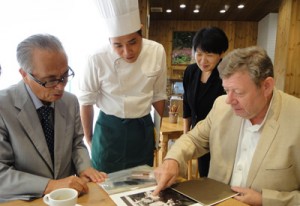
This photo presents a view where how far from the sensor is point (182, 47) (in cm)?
862

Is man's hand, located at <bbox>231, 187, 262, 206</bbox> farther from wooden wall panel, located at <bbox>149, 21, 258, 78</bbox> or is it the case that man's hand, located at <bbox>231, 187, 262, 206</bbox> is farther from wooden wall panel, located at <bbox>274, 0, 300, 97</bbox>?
wooden wall panel, located at <bbox>149, 21, 258, 78</bbox>

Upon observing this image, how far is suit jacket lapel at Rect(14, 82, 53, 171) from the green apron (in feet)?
1.76

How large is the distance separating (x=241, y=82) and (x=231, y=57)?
12 cm

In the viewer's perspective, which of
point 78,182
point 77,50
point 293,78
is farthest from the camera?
point 293,78

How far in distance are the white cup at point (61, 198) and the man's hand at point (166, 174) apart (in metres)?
0.34

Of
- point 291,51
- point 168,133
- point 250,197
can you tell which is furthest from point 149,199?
point 291,51

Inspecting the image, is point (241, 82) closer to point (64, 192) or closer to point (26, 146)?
point (64, 192)

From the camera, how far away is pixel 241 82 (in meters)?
1.15

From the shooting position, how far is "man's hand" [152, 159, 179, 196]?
3.56ft

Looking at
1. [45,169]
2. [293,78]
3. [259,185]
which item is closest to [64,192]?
[45,169]

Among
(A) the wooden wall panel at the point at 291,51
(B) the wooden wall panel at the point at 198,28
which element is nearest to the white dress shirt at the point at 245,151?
(A) the wooden wall panel at the point at 291,51

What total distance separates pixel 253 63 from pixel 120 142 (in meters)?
0.91

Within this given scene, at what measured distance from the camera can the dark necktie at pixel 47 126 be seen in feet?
3.95

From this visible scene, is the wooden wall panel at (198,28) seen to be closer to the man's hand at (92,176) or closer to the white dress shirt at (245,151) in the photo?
the white dress shirt at (245,151)
